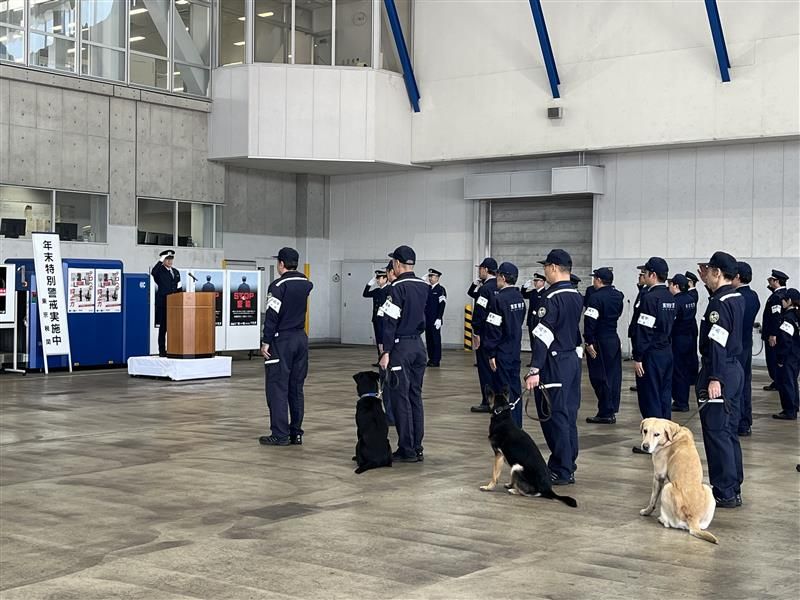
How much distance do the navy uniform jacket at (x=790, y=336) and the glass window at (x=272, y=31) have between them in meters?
15.7

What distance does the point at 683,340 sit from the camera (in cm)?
1421

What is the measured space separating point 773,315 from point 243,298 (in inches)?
483

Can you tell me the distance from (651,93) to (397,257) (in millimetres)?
14646

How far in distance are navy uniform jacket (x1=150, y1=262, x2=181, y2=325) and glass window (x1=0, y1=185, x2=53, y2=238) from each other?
3.56m

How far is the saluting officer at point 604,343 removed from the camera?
1312 centimetres

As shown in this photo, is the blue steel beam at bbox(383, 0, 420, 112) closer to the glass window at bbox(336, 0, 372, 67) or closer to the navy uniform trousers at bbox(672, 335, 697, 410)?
the glass window at bbox(336, 0, 372, 67)

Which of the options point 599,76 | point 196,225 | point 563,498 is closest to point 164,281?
point 196,225

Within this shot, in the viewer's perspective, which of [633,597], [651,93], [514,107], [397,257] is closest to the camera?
[633,597]

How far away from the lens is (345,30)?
26.3 meters

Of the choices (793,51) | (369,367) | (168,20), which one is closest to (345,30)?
(168,20)

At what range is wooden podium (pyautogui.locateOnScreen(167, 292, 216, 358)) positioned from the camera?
1792 cm

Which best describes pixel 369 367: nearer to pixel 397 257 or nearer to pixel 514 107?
pixel 514 107

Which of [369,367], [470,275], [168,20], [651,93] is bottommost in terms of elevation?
[369,367]

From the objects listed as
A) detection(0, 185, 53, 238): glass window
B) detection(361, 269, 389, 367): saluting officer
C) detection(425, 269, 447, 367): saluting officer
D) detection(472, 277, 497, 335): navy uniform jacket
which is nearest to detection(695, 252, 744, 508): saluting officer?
detection(472, 277, 497, 335): navy uniform jacket
